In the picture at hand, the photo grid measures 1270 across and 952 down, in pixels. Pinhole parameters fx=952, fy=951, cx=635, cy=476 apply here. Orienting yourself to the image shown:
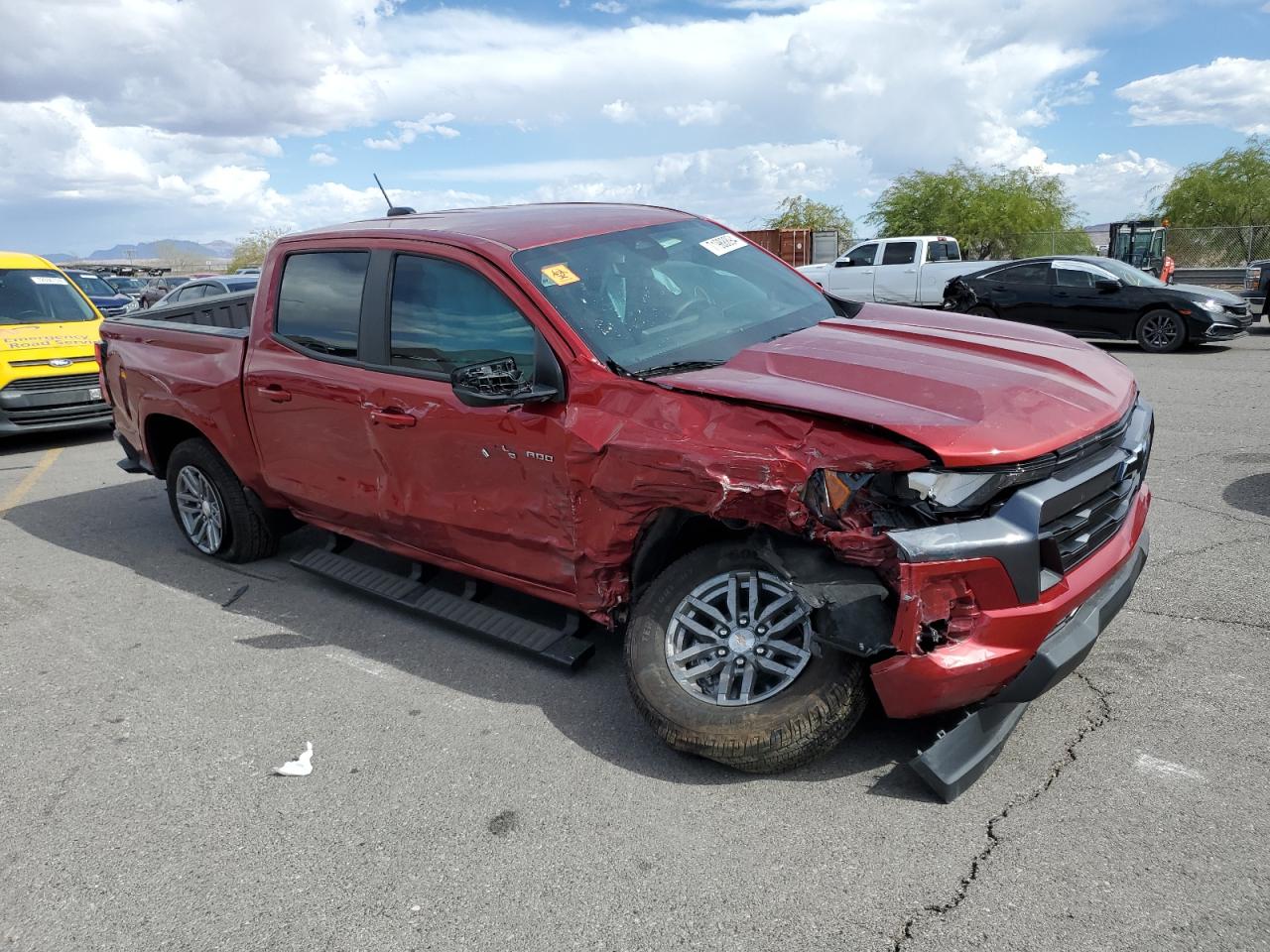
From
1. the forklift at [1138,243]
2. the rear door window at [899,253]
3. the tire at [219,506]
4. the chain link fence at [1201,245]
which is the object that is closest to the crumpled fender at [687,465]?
the tire at [219,506]

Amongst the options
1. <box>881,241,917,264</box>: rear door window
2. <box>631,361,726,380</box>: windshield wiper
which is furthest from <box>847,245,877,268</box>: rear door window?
<box>631,361,726,380</box>: windshield wiper

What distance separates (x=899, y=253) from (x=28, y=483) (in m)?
16.6

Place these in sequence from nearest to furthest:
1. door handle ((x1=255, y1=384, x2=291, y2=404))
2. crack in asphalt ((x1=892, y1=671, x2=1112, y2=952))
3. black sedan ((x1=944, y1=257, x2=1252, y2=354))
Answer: crack in asphalt ((x1=892, y1=671, x2=1112, y2=952)) < door handle ((x1=255, y1=384, x2=291, y2=404)) < black sedan ((x1=944, y1=257, x2=1252, y2=354))

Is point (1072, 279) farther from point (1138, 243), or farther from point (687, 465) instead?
point (687, 465)

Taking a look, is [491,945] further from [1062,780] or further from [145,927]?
[1062,780]

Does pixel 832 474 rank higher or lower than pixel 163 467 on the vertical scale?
higher

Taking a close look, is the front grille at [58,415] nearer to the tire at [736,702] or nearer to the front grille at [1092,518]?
the tire at [736,702]

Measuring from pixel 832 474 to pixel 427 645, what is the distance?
2.42 metres

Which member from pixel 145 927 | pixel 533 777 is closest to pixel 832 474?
pixel 533 777

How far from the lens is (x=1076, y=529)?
9.93 feet

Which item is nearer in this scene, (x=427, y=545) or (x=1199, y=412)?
(x=427, y=545)

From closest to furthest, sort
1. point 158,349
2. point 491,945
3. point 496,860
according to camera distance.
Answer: point 491,945 < point 496,860 < point 158,349

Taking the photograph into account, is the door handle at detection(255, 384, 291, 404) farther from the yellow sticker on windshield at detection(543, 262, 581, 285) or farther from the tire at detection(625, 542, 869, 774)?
the tire at detection(625, 542, 869, 774)

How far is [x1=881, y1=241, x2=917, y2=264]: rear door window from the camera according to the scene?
65.0ft
